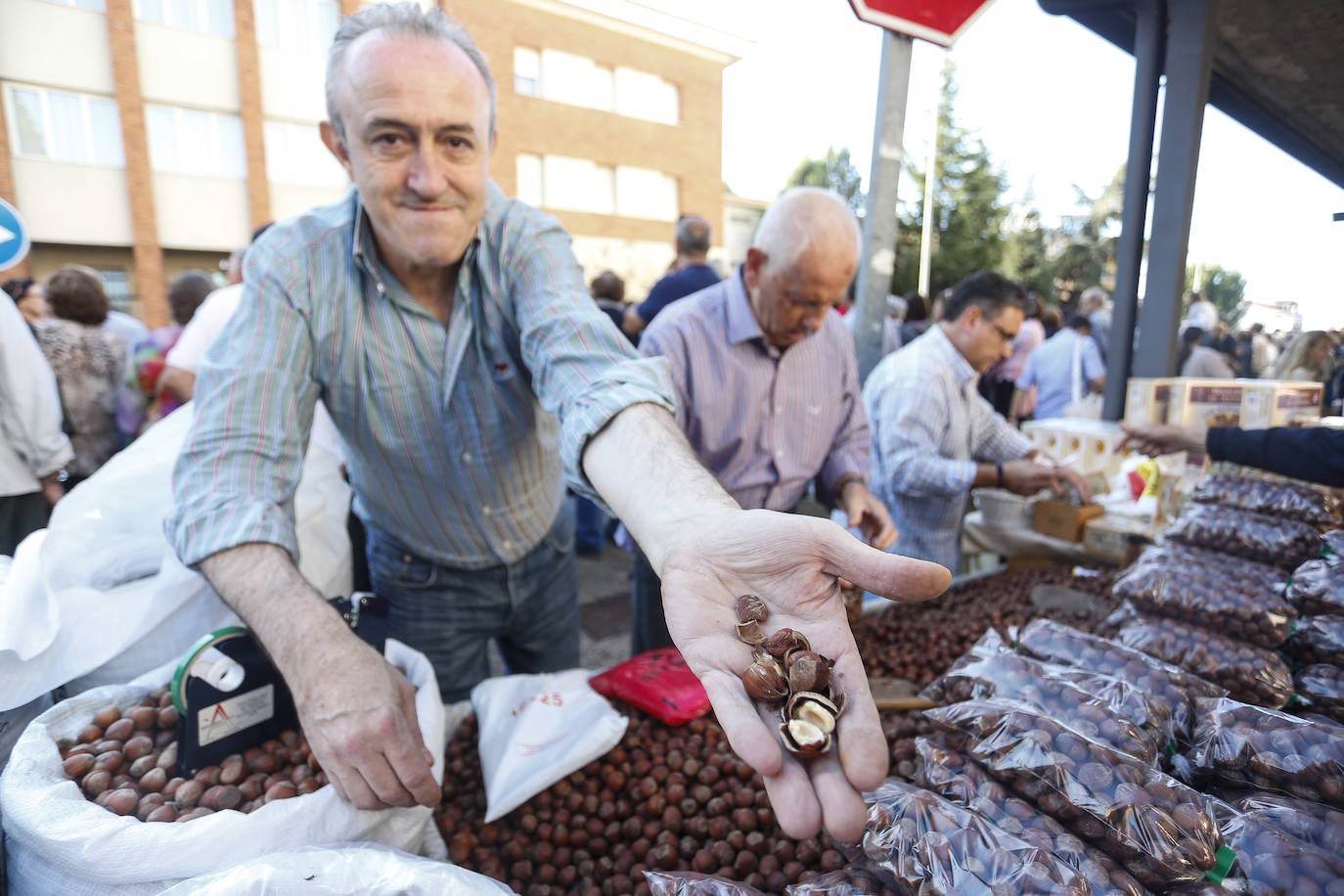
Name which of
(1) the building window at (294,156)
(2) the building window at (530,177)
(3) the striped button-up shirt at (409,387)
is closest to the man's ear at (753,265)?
(3) the striped button-up shirt at (409,387)

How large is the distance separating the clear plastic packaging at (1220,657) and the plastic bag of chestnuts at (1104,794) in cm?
47

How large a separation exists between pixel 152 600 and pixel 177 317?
362 cm

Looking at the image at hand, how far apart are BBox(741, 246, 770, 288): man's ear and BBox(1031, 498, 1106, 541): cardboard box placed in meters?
1.82

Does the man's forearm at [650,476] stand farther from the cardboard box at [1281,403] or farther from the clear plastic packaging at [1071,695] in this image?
the cardboard box at [1281,403]

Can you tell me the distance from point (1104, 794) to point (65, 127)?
9.80 meters

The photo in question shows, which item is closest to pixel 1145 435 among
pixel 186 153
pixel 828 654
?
pixel 828 654

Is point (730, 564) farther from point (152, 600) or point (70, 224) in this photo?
point (70, 224)

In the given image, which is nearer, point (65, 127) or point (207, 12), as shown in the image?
point (207, 12)

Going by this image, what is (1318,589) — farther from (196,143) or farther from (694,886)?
(196,143)

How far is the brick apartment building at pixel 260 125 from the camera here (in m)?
3.80

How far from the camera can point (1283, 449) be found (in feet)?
6.18

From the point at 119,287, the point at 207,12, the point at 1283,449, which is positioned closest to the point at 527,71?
the point at 119,287

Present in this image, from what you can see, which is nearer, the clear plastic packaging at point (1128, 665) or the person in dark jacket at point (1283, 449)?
the clear plastic packaging at point (1128, 665)

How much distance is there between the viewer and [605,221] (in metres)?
17.5
